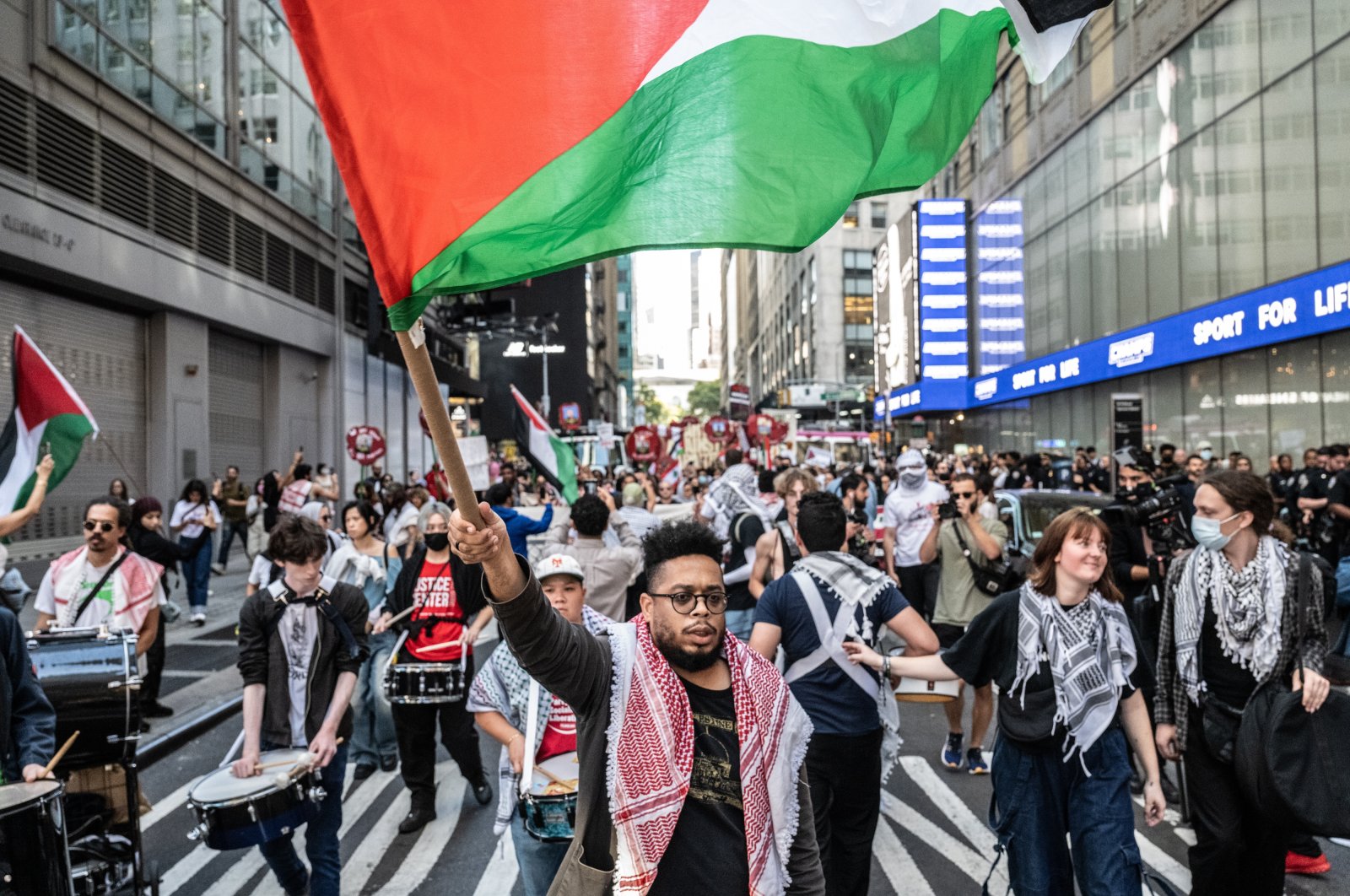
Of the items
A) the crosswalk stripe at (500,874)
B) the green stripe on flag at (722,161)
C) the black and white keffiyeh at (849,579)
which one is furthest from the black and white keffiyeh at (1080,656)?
the crosswalk stripe at (500,874)

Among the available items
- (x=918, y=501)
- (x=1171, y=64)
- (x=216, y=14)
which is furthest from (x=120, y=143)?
(x=1171, y=64)

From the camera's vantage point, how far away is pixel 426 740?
6.16 metres

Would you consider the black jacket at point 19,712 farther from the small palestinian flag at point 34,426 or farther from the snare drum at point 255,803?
the small palestinian flag at point 34,426

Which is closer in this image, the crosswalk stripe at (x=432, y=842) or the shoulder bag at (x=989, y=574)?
the crosswalk stripe at (x=432, y=842)

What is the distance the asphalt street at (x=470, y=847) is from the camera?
5.15 meters

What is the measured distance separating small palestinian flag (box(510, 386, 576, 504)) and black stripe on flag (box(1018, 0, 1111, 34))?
33.1ft

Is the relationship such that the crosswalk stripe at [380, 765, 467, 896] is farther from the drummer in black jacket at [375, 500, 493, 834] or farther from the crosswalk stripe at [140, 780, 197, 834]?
the crosswalk stripe at [140, 780, 197, 834]

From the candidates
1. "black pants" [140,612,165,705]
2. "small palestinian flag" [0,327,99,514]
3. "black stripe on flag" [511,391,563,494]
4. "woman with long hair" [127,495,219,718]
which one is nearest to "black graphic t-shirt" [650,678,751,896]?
"small palestinian flag" [0,327,99,514]

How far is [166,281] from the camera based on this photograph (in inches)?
675

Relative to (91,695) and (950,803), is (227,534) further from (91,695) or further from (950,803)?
(950,803)

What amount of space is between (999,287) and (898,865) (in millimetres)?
37686

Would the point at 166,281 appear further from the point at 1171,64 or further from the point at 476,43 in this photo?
the point at 1171,64

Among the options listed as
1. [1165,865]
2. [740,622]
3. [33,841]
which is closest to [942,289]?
[740,622]

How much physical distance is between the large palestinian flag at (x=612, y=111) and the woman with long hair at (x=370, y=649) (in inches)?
196
